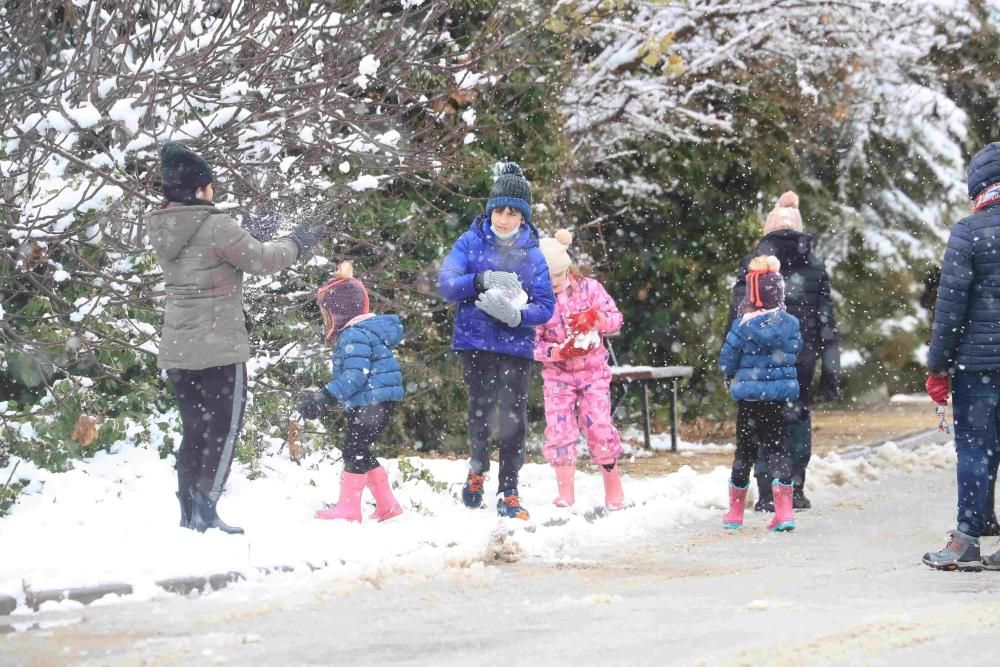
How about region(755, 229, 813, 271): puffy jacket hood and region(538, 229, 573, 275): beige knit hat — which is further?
region(755, 229, 813, 271): puffy jacket hood

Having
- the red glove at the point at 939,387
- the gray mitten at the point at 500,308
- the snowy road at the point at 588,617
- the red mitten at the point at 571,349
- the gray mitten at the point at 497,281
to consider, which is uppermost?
the gray mitten at the point at 497,281

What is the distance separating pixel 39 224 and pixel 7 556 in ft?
8.24

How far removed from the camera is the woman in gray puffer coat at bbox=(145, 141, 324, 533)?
319 inches

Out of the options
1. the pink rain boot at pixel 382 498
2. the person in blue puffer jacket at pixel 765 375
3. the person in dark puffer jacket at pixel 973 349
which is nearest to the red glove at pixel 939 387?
the person in dark puffer jacket at pixel 973 349

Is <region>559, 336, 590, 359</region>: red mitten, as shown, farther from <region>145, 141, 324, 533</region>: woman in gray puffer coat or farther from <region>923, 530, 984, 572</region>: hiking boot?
<region>923, 530, 984, 572</region>: hiking boot

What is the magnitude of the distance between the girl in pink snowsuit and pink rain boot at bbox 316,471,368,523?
1.58 m

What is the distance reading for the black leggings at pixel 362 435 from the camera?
8875 mm

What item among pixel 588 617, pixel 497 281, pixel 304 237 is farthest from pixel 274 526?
pixel 588 617

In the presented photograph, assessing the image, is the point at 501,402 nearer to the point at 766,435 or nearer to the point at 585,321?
the point at 585,321

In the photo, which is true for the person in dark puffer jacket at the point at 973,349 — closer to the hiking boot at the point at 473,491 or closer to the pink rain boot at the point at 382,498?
the hiking boot at the point at 473,491

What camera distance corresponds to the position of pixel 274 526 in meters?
8.59

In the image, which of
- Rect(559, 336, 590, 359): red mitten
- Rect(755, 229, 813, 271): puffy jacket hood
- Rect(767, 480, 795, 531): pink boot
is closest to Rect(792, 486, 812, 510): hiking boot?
Rect(767, 480, 795, 531): pink boot

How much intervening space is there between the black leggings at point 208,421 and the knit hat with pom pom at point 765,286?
330 centimetres

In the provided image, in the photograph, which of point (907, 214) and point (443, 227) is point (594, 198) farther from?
point (907, 214)
